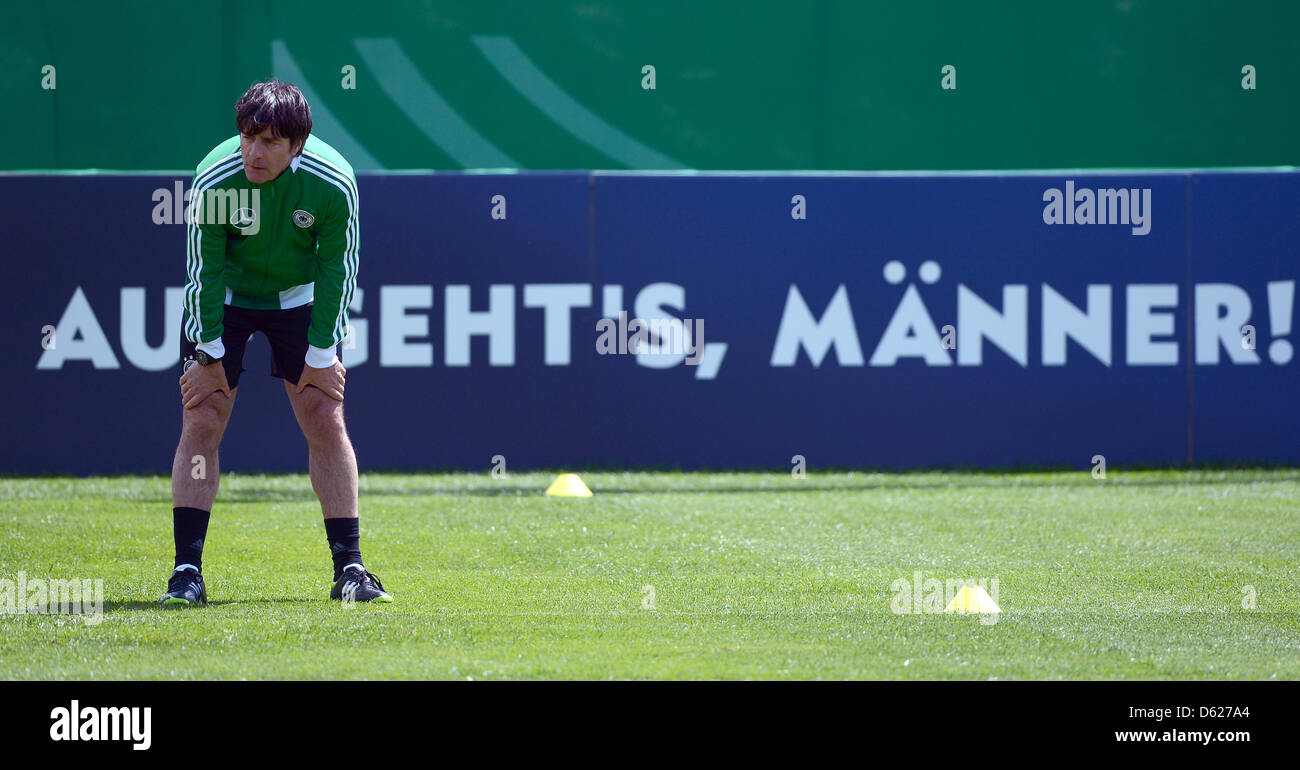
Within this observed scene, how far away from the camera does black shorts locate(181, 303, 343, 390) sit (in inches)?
207

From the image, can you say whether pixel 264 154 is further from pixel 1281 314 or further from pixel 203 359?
pixel 1281 314

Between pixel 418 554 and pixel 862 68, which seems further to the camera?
pixel 862 68

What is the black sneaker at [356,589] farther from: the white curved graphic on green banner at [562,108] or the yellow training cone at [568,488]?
the white curved graphic on green banner at [562,108]

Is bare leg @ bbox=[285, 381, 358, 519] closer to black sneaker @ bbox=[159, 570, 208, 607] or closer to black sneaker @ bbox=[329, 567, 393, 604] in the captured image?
black sneaker @ bbox=[329, 567, 393, 604]

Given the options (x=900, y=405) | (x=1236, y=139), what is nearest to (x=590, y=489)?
(x=900, y=405)

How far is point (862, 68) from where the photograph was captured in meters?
13.2

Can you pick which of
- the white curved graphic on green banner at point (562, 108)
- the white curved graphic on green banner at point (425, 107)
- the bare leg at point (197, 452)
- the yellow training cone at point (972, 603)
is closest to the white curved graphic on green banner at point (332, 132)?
the white curved graphic on green banner at point (425, 107)

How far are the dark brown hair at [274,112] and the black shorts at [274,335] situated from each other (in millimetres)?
611

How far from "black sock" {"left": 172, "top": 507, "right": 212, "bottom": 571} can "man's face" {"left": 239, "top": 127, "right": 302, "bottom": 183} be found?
113cm

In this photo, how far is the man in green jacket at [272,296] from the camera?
16.5 ft

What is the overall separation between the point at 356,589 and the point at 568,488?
4.01m

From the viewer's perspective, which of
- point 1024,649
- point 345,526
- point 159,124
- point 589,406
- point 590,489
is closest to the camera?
point 1024,649
